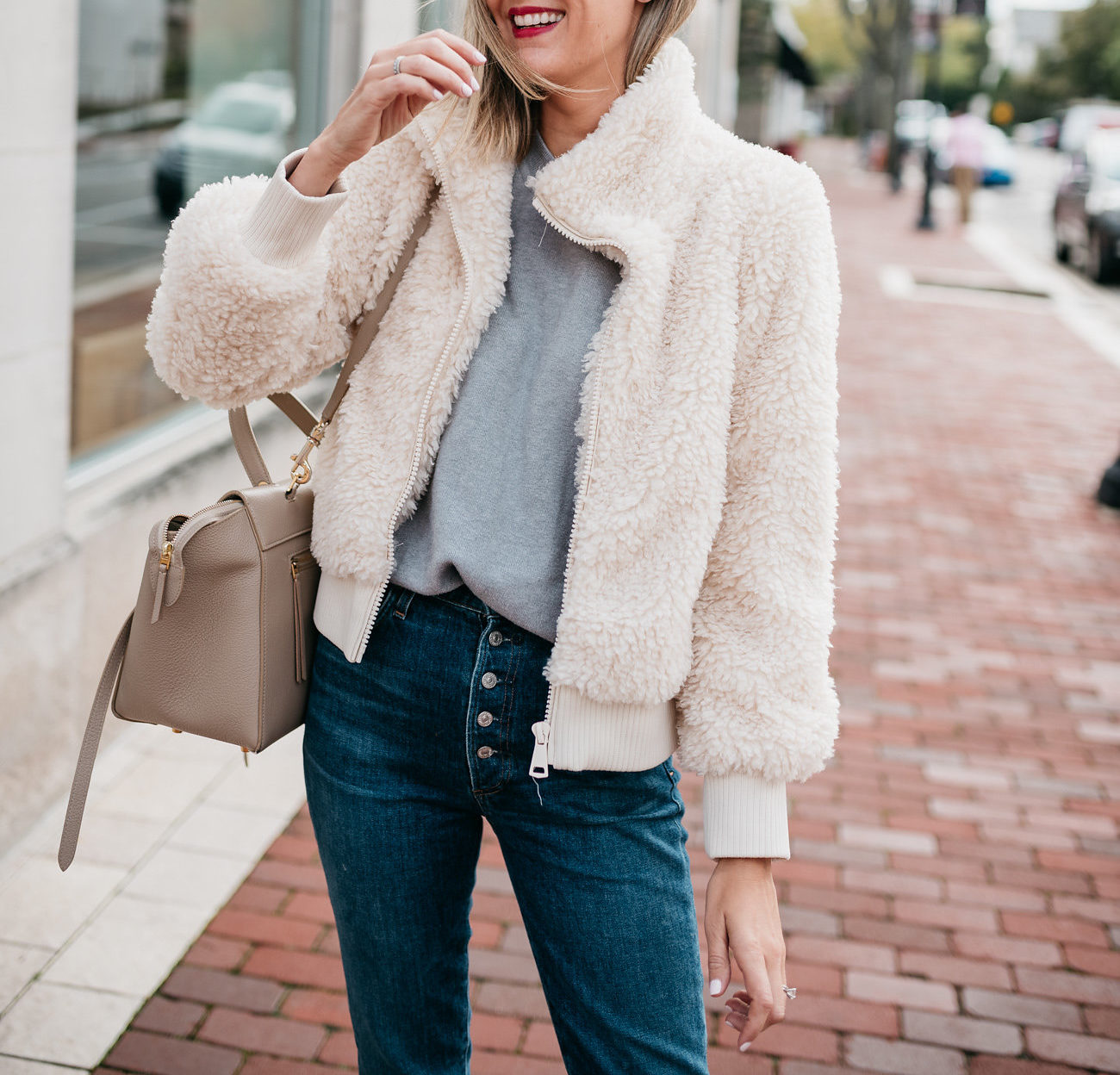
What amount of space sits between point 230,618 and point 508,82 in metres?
0.74

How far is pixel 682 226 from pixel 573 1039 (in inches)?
37.6

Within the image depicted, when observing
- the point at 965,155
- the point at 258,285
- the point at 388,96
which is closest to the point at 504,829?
the point at 258,285

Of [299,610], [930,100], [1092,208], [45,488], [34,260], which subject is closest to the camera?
[299,610]

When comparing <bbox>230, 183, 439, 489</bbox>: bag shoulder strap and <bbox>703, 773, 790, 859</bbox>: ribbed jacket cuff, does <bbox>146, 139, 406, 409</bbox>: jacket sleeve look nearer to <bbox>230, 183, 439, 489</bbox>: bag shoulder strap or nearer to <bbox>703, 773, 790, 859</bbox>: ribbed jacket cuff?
<bbox>230, 183, 439, 489</bbox>: bag shoulder strap

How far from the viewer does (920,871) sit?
11.7ft

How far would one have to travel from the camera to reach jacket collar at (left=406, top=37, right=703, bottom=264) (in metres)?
1.49

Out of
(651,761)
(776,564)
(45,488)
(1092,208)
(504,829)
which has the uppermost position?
(776,564)

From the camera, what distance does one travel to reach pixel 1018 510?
715 cm

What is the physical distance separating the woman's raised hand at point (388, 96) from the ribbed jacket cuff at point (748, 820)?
0.83 metres

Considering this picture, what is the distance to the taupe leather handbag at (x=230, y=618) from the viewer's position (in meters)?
1.57

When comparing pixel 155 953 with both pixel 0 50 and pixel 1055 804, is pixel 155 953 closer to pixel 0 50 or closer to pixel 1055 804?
pixel 0 50

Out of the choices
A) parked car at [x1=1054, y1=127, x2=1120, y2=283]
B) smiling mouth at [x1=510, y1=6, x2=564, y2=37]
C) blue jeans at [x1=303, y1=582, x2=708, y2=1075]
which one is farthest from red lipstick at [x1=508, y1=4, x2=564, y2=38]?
parked car at [x1=1054, y1=127, x2=1120, y2=283]

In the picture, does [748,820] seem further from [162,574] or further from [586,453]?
[162,574]

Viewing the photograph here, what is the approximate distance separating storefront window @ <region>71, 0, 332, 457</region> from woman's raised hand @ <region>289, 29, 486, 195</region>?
2.82m
